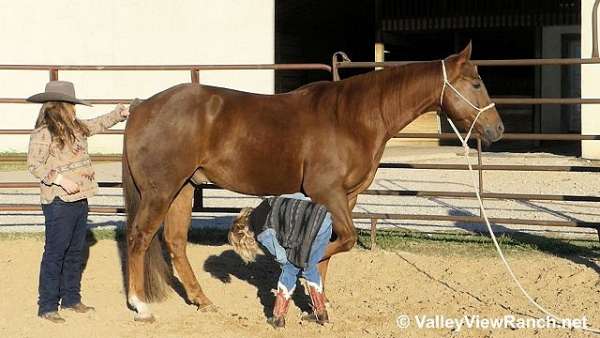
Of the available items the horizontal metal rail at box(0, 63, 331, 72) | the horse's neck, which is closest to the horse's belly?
the horse's neck

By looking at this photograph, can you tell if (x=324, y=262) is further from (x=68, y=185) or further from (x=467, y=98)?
(x=68, y=185)

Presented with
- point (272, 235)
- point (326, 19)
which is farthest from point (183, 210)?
point (326, 19)

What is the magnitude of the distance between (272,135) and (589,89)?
11.1 metres

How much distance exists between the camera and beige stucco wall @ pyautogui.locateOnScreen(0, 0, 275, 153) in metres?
16.8

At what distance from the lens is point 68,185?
5414 millimetres

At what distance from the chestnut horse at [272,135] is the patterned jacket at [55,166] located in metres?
0.30

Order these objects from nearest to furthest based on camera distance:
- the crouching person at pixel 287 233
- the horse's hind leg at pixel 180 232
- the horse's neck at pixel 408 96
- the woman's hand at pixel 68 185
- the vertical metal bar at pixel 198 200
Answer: the crouching person at pixel 287 233 → the woman's hand at pixel 68 185 → the horse's neck at pixel 408 96 → the horse's hind leg at pixel 180 232 → the vertical metal bar at pixel 198 200

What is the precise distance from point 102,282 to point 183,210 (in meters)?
1.00

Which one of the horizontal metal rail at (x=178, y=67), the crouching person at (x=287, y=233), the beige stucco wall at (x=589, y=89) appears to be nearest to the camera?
the crouching person at (x=287, y=233)

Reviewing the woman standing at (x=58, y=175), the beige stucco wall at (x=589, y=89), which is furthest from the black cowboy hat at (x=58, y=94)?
the beige stucco wall at (x=589, y=89)

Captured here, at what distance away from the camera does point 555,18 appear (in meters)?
18.6

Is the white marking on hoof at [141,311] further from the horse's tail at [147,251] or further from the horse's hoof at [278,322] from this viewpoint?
the horse's hoof at [278,322]

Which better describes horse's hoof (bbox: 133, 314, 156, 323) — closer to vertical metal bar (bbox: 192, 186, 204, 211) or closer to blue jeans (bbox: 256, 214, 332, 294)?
blue jeans (bbox: 256, 214, 332, 294)

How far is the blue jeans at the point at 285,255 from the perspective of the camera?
5102 millimetres
